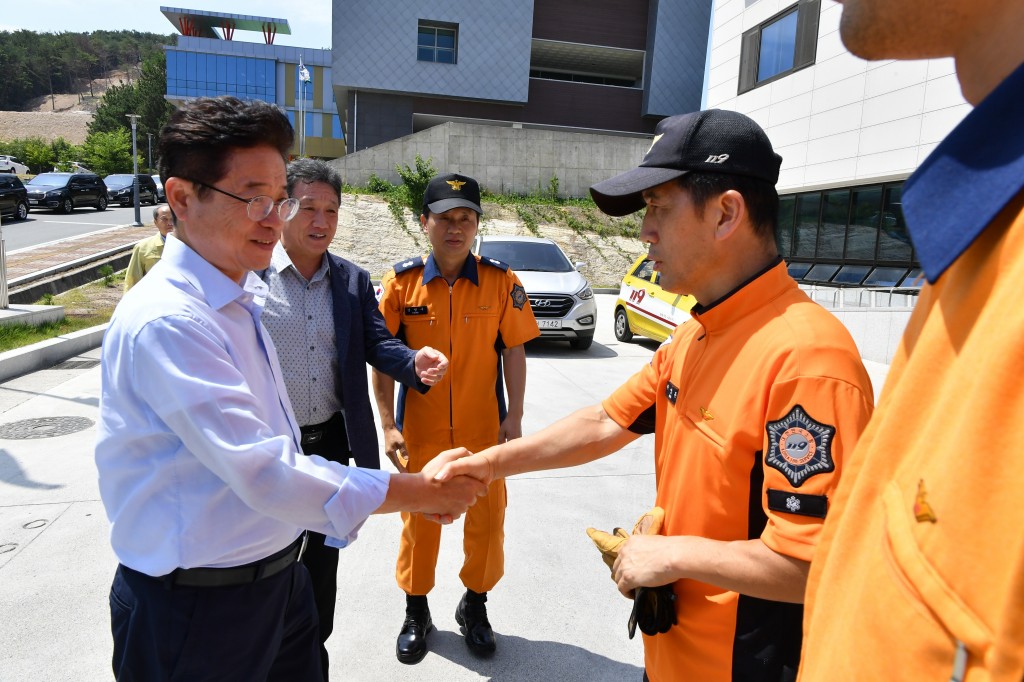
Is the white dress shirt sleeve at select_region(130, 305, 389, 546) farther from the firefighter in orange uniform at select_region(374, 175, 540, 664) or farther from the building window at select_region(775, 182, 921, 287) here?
the building window at select_region(775, 182, 921, 287)

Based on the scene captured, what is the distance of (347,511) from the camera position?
1.62 metres

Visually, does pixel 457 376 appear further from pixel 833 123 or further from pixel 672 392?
pixel 833 123

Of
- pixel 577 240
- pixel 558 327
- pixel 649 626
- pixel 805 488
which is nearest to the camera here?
pixel 805 488

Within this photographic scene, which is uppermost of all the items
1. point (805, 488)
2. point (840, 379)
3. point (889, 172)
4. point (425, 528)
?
point (889, 172)

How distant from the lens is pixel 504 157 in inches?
966

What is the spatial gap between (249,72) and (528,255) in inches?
2366

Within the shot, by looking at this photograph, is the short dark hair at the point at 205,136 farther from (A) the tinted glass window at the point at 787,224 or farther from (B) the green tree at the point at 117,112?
(B) the green tree at the point at 117,112

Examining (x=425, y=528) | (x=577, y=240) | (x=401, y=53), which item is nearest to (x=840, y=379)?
(x=425, y=528)

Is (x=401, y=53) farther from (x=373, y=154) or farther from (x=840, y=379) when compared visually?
(x=840, y=379)

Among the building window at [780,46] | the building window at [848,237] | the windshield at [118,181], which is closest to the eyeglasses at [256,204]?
the building window at [848,237]

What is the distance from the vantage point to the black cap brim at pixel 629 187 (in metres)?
1.62

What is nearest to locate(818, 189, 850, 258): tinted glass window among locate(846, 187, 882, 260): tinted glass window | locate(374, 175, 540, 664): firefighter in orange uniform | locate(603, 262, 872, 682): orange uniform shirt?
locate(846, 187, 882, 260): tinted glass window

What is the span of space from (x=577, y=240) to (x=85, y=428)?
17.9 meters

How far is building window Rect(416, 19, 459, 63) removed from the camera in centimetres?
3189
